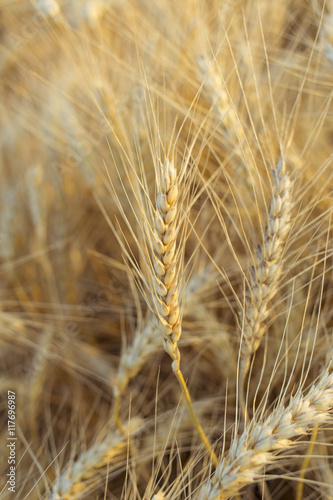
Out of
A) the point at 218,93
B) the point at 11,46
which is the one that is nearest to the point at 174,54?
the point at 218,93

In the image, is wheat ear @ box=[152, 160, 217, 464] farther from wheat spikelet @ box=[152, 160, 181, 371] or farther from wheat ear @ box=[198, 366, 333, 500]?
wheat ear @ box=[198, 366, 333, 500]

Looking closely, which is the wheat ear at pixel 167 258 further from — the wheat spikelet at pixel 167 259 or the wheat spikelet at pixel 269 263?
the wheat spikelet at pixel 269 263

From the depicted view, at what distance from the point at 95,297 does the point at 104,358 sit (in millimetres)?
190

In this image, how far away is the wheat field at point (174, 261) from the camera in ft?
2.15

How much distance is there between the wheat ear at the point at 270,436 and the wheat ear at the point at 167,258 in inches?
5.6

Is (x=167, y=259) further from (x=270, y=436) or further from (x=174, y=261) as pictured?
(x=270, y=436)

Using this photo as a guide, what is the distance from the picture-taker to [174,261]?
1.96 ft

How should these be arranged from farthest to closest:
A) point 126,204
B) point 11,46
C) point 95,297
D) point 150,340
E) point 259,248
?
point 11,46
point 95,297
point 126,204
point 150,340
point 259,248

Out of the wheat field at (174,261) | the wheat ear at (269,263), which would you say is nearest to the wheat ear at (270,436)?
the wheat field at (174,261)

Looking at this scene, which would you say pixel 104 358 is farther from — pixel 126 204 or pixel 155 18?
pixel 155 18

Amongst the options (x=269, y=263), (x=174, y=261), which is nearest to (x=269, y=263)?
(x=269, y=263)

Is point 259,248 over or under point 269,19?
under

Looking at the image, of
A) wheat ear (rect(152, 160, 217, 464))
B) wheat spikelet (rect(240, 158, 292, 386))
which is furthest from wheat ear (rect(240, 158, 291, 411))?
wheat ear (rect(152, 160, 217, 464))

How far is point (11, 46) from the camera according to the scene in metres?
1.89
